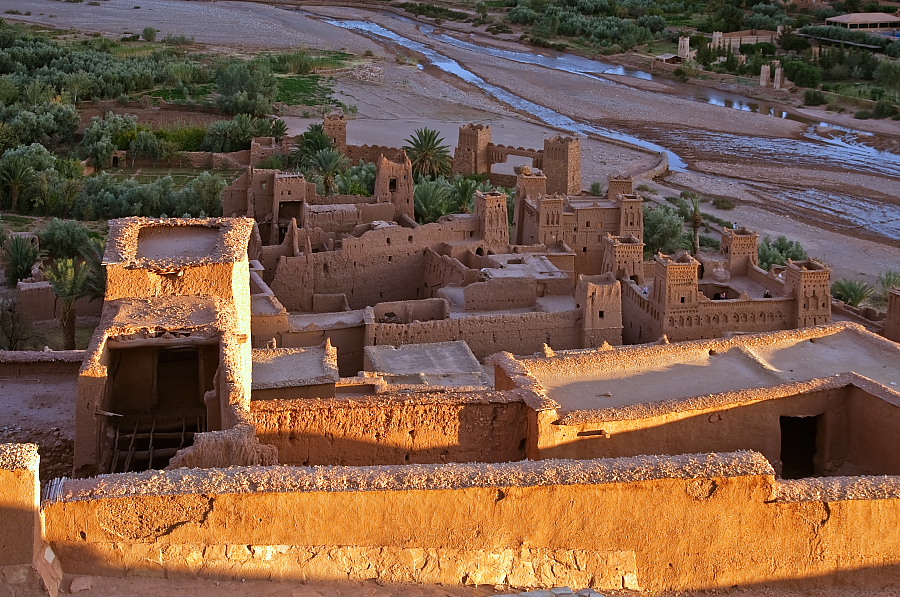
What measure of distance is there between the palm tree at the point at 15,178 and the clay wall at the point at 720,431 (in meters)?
28.8

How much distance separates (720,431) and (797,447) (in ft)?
5.42

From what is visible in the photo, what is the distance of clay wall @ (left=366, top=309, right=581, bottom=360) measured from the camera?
2392 centimetres

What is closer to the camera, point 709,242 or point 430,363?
point 430,363

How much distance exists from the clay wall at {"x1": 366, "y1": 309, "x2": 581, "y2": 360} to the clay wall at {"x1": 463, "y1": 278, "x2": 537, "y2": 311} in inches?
36.0

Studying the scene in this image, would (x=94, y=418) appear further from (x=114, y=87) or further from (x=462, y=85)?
(x=462, y=85)

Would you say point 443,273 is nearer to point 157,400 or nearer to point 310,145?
→ point 157,400

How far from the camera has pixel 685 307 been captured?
24812 millimetres

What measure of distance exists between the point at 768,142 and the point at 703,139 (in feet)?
9.02

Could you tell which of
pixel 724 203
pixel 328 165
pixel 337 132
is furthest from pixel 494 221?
pixel 724 203

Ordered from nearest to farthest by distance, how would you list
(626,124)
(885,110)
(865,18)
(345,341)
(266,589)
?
(266,589) < (345,341) < (626,124) < (885,110) < (865,18)

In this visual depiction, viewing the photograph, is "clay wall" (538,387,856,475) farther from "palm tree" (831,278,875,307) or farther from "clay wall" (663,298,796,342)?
"palm tree" (831,278,875,307)

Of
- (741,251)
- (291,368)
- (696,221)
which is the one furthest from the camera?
(696,221)

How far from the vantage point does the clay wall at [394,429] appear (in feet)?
45.5

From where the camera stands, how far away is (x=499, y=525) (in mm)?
10977
